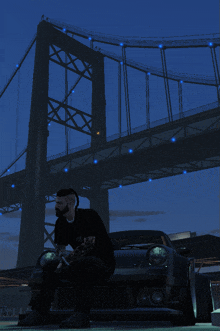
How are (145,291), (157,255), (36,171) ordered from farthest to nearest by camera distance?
(36,171) < (157,255) < (145,291)

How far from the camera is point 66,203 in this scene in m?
2.73

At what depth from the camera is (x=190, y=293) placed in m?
3.54

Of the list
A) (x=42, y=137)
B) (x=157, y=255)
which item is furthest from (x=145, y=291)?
(x=42, y=137)

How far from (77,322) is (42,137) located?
80.9ft

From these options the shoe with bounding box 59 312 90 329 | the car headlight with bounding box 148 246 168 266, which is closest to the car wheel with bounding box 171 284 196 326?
the car headlight with bounding box 148 246 168 266

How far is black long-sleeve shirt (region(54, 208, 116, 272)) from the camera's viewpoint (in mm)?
2703

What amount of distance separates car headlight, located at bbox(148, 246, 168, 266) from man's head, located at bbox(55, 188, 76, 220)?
3.24 feet

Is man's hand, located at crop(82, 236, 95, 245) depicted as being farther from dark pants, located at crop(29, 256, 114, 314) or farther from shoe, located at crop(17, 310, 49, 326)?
shoe, located at crop(17, 310, 49, 326)

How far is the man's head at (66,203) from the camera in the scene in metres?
2.71

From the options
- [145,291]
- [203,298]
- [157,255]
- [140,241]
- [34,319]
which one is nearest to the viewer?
[34,319]

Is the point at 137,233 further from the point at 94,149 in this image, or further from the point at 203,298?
the point at 94,149

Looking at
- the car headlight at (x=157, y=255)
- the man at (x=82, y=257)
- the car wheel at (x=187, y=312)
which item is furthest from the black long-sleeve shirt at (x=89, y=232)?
the car wheel at (x=187, y=312)

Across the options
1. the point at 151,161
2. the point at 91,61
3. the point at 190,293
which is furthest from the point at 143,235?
the point at 91,61

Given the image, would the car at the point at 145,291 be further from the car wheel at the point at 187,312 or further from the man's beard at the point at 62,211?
the man's beard at the point at 62,211
